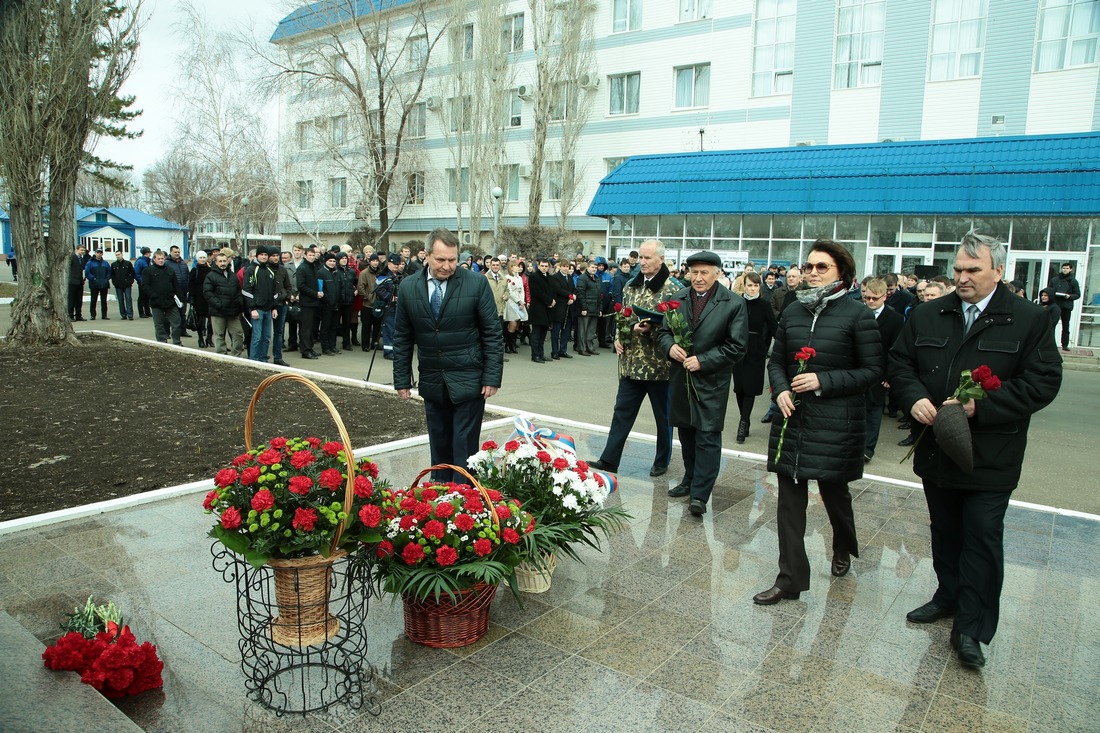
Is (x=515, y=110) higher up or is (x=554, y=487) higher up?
(x=515, y=110)

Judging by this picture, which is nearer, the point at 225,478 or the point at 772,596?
the point at 225,478

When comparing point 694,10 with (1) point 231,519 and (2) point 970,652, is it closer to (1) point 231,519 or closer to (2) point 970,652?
(2) point 970,652

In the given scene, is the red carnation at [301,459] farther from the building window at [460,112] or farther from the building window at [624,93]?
the building window at [460,112]

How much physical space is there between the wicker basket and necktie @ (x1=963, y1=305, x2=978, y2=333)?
9.83ft

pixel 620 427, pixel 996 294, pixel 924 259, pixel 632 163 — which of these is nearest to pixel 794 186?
pixel 924 259

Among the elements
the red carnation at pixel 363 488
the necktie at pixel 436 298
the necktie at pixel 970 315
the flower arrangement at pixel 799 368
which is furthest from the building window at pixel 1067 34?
the red carnation at pixel 363 488

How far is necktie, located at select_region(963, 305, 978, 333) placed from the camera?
3891 mm

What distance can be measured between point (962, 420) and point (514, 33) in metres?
A: 34.1

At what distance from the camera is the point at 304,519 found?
10.1ft

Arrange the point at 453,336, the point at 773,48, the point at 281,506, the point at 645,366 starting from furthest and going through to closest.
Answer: the point at 773,48, the point at 645,366, the point at 453,336, the point at 281,506

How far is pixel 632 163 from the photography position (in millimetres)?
26922

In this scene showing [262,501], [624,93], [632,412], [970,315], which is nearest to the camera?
[262,501]

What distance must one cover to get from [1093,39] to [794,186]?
874 centimetres

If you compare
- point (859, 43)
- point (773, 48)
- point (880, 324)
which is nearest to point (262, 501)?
point (880, 324)
